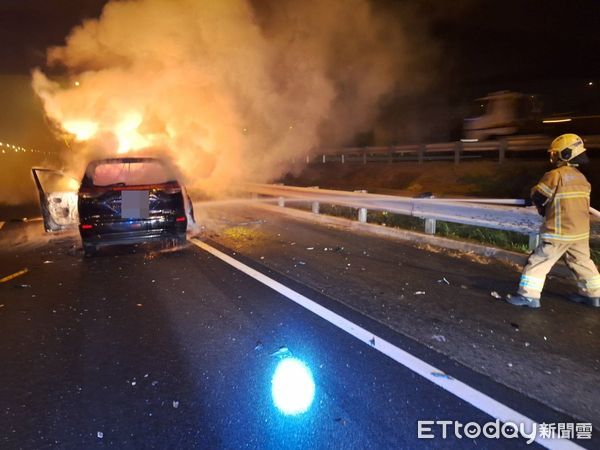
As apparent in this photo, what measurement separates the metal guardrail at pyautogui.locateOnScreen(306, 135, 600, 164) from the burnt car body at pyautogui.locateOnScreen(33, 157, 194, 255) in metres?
12.8

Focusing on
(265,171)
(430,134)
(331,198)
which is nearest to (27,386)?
(331,198)

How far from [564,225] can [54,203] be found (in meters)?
8.25

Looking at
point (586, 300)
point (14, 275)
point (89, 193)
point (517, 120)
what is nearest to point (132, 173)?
point (89, 193)

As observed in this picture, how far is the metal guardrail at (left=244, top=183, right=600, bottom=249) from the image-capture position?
6.27m

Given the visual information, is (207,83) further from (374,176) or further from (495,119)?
(495,119)

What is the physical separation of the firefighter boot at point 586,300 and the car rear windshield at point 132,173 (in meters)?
5.92

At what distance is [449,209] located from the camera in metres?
7.42

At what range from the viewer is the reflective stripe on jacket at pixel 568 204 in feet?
14.0

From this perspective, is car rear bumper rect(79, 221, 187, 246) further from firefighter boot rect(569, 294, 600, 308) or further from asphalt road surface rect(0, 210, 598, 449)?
firefighter boot rect(569, 294, 600, 308)

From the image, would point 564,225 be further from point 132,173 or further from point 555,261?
point 132,173

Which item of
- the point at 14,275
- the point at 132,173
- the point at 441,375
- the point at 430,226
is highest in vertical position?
the point at 132,173

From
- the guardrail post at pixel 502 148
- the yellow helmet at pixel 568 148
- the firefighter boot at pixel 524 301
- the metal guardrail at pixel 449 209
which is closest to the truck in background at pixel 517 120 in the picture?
the guardrail post at pixel 502 148

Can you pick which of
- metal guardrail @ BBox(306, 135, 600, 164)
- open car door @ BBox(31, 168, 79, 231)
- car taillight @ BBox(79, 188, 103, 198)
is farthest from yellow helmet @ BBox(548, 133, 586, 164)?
metal guardrail @ BBox(306, 135, 600, 164)

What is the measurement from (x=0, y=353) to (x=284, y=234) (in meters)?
5.84
